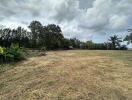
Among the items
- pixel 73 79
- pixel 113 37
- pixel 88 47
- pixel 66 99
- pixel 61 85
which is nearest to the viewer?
pixel 66 99

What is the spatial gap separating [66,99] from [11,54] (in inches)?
313

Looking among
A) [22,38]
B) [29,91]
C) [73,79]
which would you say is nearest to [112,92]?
[73,79]

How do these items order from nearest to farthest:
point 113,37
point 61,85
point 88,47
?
point 61,85 → point 88,47 → point 113,37

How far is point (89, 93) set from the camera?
4.80 meters

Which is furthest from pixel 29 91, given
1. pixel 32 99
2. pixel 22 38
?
pixel 22 38

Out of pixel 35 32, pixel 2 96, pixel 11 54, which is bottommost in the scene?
pixel 2 96

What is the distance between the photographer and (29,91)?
5.12 metres

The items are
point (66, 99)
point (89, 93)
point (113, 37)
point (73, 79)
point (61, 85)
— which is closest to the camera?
point (66, 99)

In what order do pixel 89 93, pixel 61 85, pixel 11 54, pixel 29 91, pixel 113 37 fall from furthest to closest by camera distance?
pixel 113 37, pixel 11 54, pixel 61 85, pixel 29 91, pixel 89 93

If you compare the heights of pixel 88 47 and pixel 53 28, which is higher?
pixel 53 28

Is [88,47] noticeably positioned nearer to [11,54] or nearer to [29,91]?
[11,54]

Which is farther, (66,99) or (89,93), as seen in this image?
(89,93)

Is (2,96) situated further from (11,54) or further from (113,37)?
(113,37)

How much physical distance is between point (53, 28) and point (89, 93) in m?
34.8
